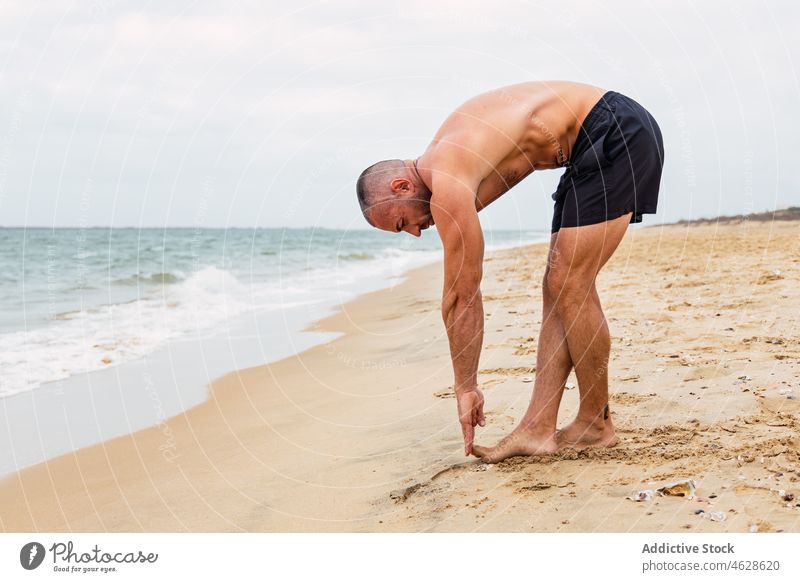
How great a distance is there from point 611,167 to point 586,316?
679 millimetres

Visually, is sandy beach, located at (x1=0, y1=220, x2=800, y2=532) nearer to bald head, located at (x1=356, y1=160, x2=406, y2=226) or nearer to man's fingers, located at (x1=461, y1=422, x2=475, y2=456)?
man's fingers, located at (x1=461, y1=422, x2=475, y2=456)

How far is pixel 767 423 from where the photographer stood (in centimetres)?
344

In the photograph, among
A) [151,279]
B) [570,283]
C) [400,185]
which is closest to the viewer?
[400,185]

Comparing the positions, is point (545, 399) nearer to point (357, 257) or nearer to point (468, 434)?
point (468, 434)

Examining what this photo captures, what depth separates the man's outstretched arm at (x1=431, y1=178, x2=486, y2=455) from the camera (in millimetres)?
3014

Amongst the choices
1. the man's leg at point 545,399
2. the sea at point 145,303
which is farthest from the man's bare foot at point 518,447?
the sea at point 145,303

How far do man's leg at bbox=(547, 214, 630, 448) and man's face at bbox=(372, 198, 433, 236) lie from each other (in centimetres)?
65

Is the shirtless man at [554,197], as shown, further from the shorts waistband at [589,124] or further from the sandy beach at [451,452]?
the sandy beach at [451,452]

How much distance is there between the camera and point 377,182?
3299mm

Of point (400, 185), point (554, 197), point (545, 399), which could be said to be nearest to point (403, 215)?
point (400, 185)

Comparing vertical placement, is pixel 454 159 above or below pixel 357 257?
Answer: above

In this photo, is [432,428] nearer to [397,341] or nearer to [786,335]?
[786,335]

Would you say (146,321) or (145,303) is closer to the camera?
(146,321)

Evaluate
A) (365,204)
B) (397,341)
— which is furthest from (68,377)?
(365,204)
